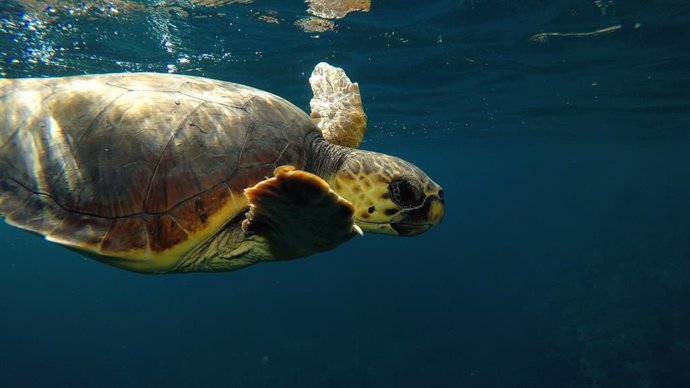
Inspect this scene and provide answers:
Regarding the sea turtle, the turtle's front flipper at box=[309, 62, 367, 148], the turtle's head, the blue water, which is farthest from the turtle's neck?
the blue water

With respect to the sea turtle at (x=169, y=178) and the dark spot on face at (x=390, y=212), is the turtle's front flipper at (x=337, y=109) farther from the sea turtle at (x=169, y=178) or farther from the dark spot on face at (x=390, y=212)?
the dark spot on face at (x=390, y=212)

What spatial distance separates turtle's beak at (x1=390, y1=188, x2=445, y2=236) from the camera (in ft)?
8.64

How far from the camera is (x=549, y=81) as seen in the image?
14750mm

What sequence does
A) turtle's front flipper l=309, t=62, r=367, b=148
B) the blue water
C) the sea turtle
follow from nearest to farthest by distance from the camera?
the sea turtle → turtle's front flipper l=309, t=62, r=367, b=148 → the blue water

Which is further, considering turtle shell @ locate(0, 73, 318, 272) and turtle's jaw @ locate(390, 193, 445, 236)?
turtle's jaw @ locate(390, 193, 445, 236)

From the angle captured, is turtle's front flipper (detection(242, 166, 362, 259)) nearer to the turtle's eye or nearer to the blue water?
the turtle's eye

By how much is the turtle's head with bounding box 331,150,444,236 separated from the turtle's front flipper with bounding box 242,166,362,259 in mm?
391

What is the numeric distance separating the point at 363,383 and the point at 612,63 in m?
15.2

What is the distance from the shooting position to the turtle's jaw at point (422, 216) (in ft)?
8.64

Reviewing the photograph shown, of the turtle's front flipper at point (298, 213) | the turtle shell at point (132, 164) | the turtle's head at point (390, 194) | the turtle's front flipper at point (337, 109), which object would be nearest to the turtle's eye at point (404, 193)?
the turtle's head at point (390, 194)

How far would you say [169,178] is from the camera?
2516mm

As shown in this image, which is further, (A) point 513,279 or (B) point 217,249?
(A) point 513,279

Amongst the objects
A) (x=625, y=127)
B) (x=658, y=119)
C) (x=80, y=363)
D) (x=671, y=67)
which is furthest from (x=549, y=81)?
(x=80, y=363)

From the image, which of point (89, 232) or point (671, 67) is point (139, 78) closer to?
point (89, 232)
